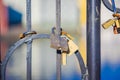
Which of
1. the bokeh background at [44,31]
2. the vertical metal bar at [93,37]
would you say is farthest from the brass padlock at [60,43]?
the bokeh background at [44,31]

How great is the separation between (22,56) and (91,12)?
2.58ft

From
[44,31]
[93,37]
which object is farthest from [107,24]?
[44,31]

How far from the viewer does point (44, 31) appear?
124 cm

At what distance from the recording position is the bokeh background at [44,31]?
1226 millimetres

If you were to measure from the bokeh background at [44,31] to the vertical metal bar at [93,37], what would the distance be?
0.66 metres

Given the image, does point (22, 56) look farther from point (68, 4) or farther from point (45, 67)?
point (68, 4)

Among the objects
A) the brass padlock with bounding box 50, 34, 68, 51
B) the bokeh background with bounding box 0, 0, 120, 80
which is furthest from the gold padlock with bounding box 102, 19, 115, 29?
the bokeh background with bounding box 0, 0, 120, 80

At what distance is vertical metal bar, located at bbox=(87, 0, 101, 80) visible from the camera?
0.55 metres

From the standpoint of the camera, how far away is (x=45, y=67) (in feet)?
4.26

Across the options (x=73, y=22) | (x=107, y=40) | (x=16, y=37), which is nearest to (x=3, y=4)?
(x=16, y=37)

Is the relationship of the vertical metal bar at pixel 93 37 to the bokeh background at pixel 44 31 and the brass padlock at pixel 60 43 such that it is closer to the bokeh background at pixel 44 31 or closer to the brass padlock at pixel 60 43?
the brass padlock at pixel 60 43

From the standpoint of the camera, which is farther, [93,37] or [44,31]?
[44,31]

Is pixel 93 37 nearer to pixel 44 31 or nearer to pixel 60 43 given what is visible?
pixel 60 43

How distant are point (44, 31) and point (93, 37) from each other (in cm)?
72
